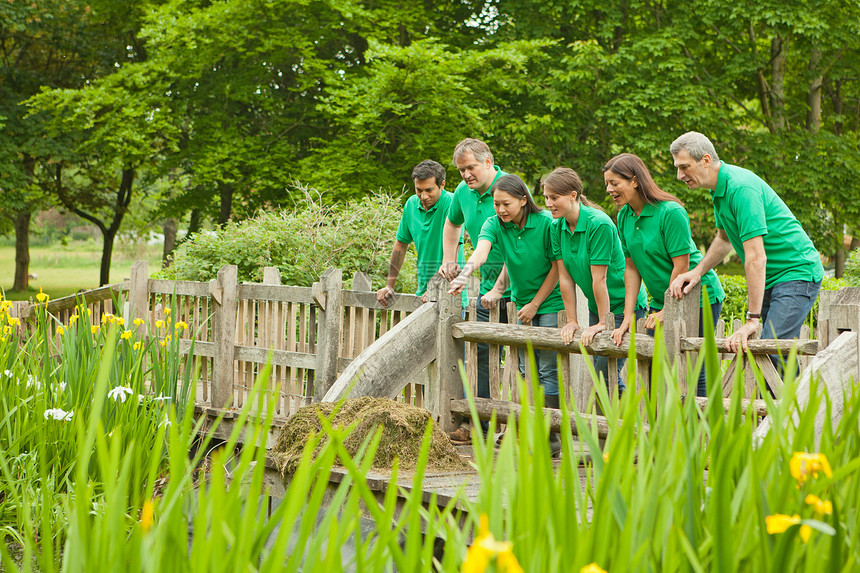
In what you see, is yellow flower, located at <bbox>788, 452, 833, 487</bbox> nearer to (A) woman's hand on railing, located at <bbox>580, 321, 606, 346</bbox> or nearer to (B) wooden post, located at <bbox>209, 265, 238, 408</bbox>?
(A) woman's hand on railing, located at <bbox>580, 321, 606, 346</bbox>

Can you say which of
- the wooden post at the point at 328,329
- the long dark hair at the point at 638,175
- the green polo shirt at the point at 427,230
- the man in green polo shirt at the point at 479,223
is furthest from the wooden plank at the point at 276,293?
the long dark hair at the point at 638,175

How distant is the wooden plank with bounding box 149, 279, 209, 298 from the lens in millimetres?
7590

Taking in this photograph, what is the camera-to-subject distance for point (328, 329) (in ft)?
21.5

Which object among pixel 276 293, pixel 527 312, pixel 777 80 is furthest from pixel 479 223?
pixel 777 80

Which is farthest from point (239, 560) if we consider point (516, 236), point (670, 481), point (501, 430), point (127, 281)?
point (127, 281)

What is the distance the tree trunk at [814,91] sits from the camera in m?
20.0

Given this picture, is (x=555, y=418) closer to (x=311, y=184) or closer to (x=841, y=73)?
(x=311, y=184)

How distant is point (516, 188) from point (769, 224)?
1433mm

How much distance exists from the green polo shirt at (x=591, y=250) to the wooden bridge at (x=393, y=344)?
33 centimetres

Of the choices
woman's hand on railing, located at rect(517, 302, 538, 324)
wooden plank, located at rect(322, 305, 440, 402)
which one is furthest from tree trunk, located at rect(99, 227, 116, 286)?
woman's hand on railing, located at rect(517, 302, 538, 324)

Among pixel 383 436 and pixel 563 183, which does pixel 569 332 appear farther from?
pixel 383 436

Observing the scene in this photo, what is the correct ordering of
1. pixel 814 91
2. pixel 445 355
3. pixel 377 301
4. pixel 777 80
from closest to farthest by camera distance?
pixel 445 355 < pixel 377 301 < pixel 777 80 < pixel 814 91

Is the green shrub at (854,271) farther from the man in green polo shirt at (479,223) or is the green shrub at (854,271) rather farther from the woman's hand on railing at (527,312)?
the woman's hand on railing at (527,312)

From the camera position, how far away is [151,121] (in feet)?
61.5
